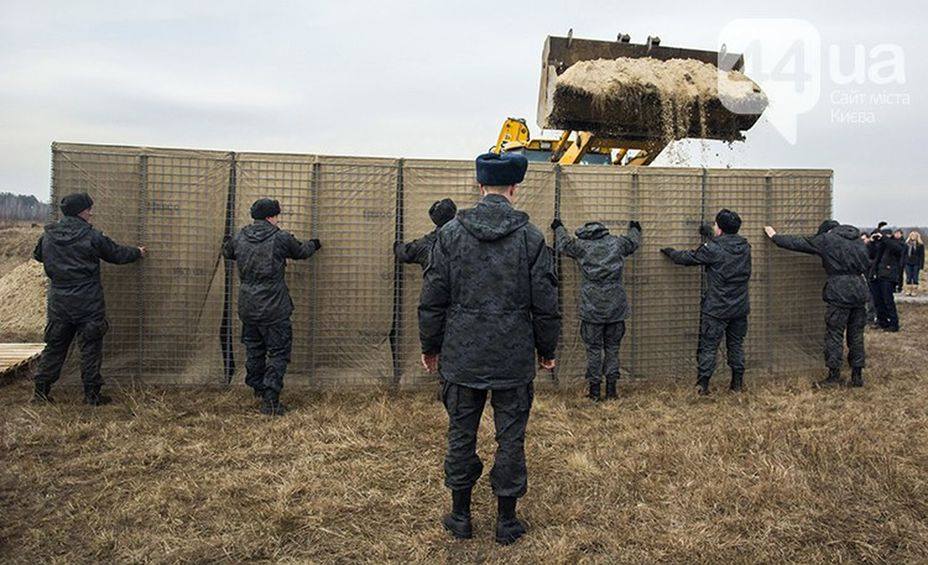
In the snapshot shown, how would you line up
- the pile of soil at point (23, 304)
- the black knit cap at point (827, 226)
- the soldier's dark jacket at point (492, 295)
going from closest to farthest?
the soldier's dark jacket at point (492, 295), the black knit cap at point (827, 226), the pile of soil at point (23, 304)

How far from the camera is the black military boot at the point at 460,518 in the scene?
11.4 ft

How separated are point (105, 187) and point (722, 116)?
6.65 m

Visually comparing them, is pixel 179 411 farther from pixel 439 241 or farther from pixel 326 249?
pixel 439 241

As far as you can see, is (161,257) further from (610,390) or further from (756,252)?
(756,252)

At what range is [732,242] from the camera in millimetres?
6645

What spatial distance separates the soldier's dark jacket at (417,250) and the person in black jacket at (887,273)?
8.86m

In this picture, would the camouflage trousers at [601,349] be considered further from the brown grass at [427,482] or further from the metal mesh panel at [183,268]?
the metal mesh panel at [183,268]

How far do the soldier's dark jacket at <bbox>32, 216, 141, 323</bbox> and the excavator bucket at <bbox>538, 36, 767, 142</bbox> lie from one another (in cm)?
473

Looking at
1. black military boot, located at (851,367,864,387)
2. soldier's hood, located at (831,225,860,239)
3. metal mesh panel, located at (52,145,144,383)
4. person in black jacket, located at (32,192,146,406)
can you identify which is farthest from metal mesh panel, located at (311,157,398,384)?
black military boot, located at (851,367,864,387)

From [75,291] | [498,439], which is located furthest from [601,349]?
[75,291]

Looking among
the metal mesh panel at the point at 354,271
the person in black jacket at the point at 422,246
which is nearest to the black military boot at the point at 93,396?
the metal mesh panel at the point at 354,271

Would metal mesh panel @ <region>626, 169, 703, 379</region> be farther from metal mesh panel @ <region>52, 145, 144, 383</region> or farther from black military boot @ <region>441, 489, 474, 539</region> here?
metal mesh panel @ <region>52, 145, 144, 383</region>

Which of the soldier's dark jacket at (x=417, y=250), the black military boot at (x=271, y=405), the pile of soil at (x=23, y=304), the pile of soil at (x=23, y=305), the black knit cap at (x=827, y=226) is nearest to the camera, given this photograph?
the black military boot at (x=271, y=405)

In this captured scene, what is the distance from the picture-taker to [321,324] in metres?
6.62
